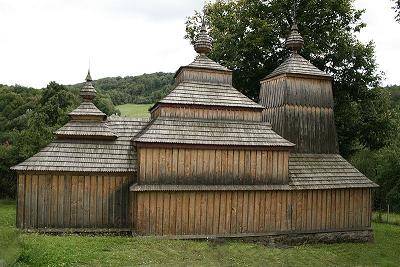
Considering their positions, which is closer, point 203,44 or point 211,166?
point 211,166

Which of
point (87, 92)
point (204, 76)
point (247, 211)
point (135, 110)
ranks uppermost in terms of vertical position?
point (204, 76)

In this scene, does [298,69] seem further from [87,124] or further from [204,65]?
[87,124]

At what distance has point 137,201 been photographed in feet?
49.7

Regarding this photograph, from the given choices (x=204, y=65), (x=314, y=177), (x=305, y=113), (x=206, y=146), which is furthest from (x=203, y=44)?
(x=314, y=177)

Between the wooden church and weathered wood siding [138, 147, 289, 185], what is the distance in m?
0.04

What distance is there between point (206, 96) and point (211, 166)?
2.98m

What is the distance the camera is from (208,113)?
54.5ft

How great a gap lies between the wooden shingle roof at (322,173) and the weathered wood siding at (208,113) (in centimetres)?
280

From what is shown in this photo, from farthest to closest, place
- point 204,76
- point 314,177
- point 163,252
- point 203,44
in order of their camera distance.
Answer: point 203,44, point 204,76, point 314,177, point 163,252

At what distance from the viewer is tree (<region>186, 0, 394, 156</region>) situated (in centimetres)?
2628

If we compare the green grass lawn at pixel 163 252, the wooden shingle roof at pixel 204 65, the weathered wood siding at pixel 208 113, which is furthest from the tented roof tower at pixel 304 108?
the green grass lawn at pixel 163 252

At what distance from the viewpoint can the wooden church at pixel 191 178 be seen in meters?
15.4

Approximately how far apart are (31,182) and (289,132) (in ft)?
36.3

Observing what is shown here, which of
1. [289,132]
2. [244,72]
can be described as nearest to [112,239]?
[289,132]
